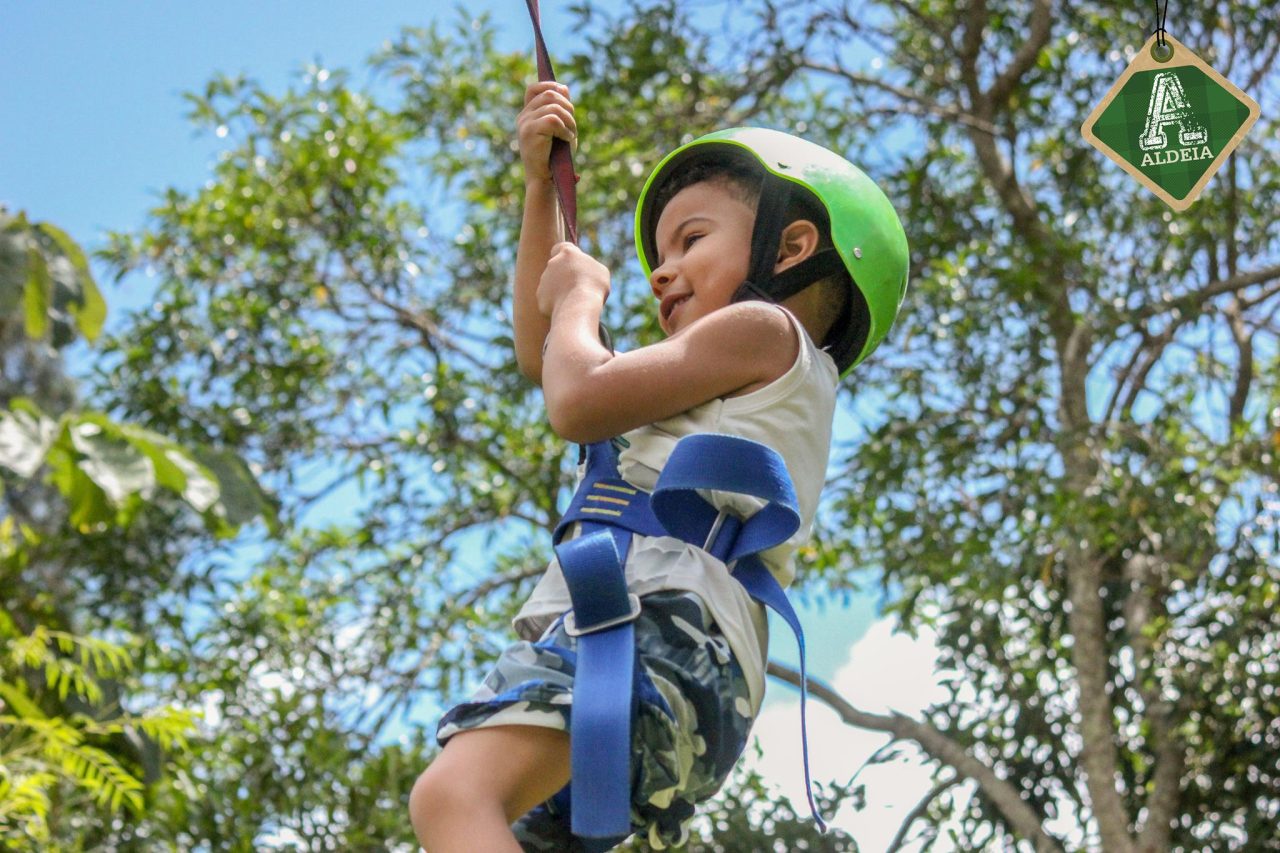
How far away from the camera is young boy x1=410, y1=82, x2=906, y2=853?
153 cm

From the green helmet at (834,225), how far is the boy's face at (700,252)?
0.02 metres

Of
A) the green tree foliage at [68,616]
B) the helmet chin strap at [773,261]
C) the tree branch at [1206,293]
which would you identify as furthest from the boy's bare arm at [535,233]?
the tree branch at [1206,293]

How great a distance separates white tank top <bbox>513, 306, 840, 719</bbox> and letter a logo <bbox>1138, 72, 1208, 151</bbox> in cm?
53

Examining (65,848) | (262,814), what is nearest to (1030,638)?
(262,814)

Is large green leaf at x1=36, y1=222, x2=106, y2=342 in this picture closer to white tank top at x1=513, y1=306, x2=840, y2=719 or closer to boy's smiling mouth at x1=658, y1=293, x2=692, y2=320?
boy's smiling mouth at x1=658, y1=293, x2=692, y2=320

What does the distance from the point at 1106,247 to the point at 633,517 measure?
444 cm

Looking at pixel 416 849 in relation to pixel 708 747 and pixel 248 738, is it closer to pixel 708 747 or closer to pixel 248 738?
pixel 248 738

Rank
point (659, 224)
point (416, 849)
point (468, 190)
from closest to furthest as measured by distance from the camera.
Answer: point (659, 224) → point (416, 849) → point (468, 190)

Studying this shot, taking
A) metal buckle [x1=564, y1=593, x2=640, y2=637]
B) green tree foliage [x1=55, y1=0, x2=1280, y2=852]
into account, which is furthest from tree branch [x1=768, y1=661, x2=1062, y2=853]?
metal buckle [x1=564, y1=593, x2=640, y2=637]

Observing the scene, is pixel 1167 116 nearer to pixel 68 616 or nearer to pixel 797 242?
pixel 797 242

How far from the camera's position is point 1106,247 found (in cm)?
571

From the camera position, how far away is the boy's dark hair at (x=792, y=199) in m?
1.91

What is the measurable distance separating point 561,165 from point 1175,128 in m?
0.78

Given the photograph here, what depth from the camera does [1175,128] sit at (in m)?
1.98
